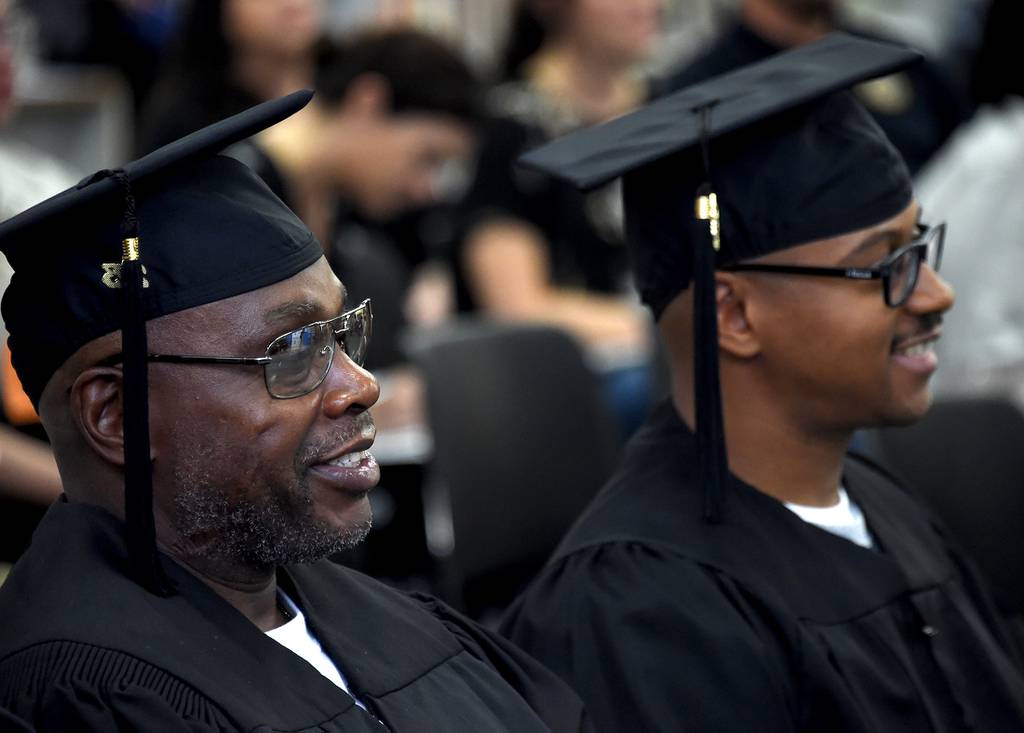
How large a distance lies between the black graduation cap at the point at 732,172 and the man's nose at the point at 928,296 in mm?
117

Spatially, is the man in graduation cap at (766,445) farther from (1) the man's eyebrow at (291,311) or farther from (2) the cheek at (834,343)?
(1) the man's eyebrow at (291,311)

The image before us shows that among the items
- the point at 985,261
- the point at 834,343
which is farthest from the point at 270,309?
the point at 985,261

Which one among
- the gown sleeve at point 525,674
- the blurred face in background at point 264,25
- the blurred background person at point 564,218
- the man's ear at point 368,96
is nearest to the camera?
the gown sleeve at point 525,674

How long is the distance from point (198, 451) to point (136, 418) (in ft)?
0.33

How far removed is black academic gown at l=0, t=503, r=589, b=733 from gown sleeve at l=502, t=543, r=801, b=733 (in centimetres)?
12

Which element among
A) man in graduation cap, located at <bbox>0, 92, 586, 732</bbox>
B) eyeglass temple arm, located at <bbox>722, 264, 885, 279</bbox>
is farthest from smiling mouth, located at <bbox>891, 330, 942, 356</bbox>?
man in graduation cap, located at <bbox>0, 92, 586, 732</bbox>

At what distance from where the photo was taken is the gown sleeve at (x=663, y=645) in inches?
82.0

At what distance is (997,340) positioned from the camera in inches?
150

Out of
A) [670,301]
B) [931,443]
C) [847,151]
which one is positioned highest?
[847,151]

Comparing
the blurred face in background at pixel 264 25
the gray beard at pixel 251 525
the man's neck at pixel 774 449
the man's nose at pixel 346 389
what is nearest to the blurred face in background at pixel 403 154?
the blurred face in background at pixel 264 25

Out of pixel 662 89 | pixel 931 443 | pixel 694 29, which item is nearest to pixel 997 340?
pixel 931 443

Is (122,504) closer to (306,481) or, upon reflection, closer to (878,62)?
(306,481)

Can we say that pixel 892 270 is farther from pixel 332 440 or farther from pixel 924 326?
pixel 332 440

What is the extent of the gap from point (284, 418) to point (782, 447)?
0.89 metres
